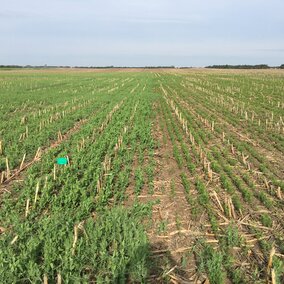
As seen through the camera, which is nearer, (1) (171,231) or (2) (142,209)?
(1) (171,231)

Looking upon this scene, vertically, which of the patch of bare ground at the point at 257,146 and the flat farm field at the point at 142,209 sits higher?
the flat farm field at the point at 142,209

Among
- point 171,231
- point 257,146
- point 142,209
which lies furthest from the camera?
point 257,146

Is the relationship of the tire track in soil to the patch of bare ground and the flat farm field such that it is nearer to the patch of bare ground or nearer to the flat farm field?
the flat farm field

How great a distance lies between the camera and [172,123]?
13.3m

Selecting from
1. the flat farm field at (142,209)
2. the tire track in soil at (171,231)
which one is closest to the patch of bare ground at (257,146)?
the flat farm field at (142,209)

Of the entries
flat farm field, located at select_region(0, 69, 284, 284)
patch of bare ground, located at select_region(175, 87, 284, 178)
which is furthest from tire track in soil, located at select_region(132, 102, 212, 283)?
patch of bare ground, located at select_region(175, 87, 284, 178)

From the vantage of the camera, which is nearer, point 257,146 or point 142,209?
point 142,209

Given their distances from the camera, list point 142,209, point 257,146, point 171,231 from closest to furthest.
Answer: point 171,231
point 142,209
point 257,146

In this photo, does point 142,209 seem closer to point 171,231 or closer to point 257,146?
point 171,231

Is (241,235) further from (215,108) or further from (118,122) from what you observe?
(215,108)

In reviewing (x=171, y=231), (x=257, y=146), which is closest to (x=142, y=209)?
(x=171, y=231)

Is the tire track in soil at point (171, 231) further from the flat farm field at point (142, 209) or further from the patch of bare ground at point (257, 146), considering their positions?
the patch of bare ground at point (257, 146)

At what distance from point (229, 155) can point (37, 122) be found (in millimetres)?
8448

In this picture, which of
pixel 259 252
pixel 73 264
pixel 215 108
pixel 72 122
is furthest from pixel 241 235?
pixel 215 108
